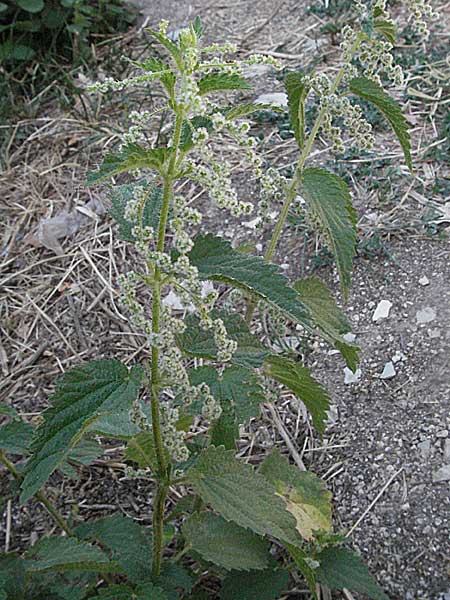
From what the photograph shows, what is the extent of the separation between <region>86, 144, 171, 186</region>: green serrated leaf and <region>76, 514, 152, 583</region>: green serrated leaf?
2.32ft

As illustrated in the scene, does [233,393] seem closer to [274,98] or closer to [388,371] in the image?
[388,371]

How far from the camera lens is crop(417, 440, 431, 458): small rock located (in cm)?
180

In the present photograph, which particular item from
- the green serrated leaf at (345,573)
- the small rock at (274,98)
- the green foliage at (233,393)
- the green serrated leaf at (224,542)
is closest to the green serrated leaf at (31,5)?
the small rock at (274,98)

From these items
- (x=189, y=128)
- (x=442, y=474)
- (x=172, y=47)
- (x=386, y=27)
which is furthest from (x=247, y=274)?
(x=442, y=474)

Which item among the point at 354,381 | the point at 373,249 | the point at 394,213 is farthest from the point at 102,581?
the point at 394,213

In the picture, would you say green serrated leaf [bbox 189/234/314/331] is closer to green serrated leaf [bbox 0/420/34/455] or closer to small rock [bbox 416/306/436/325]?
green serrated leaf [bbox 0/420/34/455]

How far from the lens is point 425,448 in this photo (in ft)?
5.94

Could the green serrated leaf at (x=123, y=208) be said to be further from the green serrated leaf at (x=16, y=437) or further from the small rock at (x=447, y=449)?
the small rock at (x=447, y=449)

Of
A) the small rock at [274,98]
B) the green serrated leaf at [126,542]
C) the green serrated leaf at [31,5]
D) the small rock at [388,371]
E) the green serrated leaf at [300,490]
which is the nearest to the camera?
the green serrated leaf at [126,542]

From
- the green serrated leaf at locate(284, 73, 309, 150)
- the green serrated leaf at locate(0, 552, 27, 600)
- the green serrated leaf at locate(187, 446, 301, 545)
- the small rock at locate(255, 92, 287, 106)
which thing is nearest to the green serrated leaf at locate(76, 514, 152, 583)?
the green serrated leaf at locate(0, 552, 27, 600)

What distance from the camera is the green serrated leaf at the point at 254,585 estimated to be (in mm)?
1494

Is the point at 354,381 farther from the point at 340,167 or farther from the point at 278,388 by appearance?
the point at 340,167

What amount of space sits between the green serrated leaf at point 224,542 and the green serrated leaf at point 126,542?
0.09 metres

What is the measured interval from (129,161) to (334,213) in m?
0.46
